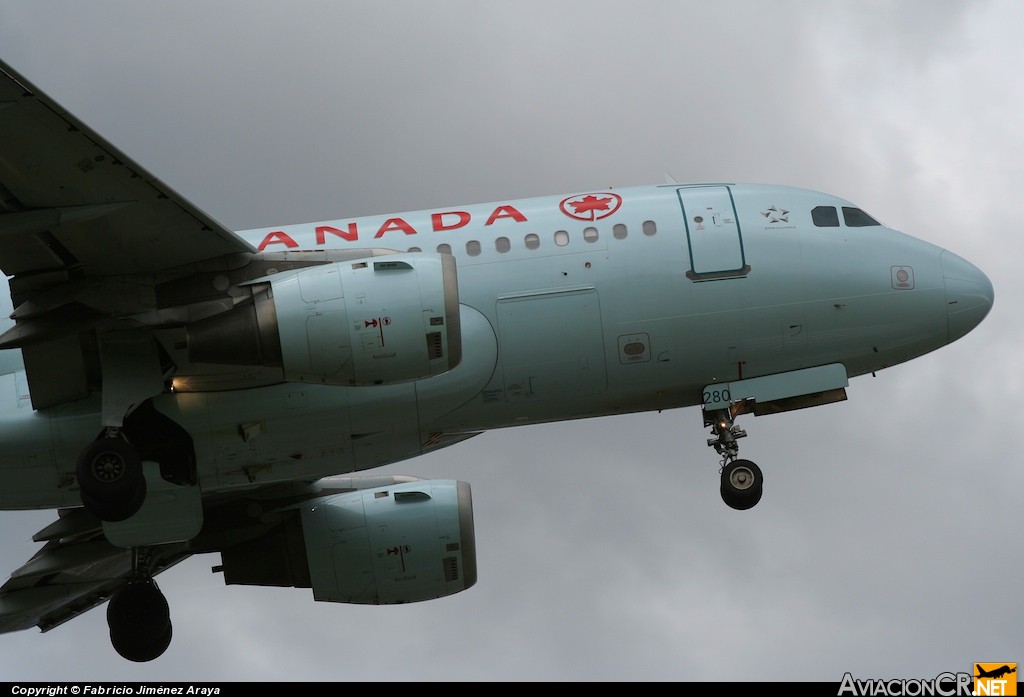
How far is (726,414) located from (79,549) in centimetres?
1165

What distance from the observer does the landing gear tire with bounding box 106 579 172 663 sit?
27.8 metres

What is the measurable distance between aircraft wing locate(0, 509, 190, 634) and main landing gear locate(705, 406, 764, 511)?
9.79 metres

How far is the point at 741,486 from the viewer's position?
83.6ft

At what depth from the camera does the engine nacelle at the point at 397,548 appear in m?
28.3

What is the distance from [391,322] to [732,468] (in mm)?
6242

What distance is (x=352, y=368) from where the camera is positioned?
73.5 feet

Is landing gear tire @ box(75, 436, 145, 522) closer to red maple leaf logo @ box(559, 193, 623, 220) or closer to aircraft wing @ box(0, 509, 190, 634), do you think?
aircraft wing @ box(0, 509, 190, 634)

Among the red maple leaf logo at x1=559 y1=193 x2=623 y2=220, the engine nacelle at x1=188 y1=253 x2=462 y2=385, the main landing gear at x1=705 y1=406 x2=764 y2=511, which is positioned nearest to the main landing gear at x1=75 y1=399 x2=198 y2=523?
the engine nacelle at x1=188 y1=253 x2=462 y2=385

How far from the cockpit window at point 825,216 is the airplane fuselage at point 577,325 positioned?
45 mm

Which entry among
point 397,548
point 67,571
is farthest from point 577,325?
point 67,571

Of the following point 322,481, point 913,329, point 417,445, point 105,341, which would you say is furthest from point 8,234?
point 913,329

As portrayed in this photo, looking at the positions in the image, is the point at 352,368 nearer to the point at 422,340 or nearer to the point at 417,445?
the point at 422,340

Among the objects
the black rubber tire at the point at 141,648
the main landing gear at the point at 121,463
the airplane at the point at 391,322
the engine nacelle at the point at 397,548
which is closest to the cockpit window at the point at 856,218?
the airplane at the point at 391,322

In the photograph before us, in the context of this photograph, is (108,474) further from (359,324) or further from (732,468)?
(732,468)
